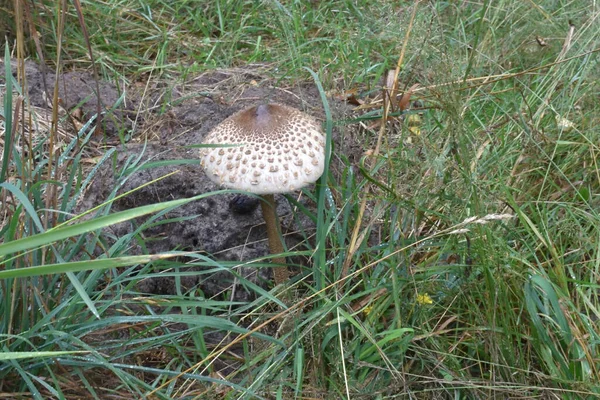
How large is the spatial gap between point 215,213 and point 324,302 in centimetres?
70

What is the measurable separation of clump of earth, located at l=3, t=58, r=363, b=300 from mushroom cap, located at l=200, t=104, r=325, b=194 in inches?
5.4

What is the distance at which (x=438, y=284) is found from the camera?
2.02 m

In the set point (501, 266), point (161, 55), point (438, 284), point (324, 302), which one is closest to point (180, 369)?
point (324, 302)

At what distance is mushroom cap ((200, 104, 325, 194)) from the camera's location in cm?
186

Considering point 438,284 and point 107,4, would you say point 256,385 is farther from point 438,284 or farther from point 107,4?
point 107,4

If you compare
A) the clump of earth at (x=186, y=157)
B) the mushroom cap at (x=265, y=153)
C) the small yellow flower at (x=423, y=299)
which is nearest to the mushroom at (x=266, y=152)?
the mushroom cap at (x=265, y=153)

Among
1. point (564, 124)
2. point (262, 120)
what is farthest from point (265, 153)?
point (564, 124)

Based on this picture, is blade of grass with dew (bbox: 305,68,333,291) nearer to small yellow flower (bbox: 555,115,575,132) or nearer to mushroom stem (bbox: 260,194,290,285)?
mushroom stem (bbox: 260,194,290,285)

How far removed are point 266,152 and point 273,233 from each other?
361 mm

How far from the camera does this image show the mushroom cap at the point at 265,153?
186cm

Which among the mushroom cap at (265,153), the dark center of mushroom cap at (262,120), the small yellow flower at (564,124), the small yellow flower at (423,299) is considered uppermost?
the dark center of mushroom cap at (262,120)

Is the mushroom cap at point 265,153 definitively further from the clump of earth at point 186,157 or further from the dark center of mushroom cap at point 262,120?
the clump of earth at point 186,157

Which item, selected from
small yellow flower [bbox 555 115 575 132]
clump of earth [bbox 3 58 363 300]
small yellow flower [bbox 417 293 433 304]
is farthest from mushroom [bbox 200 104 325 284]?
small yellow flower [bbox 555 115 575 132]

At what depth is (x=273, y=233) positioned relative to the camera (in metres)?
2.14
